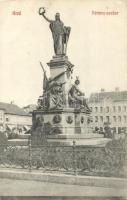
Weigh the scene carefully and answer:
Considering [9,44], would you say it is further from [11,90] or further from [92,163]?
[92,163]

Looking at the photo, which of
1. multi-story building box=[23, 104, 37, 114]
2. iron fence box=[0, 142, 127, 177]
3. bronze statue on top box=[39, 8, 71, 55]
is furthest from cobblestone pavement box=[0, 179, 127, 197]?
bronze statue on top box=[39, 8, 71, 55]

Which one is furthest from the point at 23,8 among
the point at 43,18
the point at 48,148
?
the point at 48,148

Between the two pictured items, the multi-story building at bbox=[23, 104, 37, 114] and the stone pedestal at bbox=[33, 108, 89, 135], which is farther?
the stone pedestal at bbox=[33, 108, 89, 135]

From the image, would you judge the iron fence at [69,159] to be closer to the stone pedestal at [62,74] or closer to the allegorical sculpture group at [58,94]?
the allegorical sculpture group at [58,94]

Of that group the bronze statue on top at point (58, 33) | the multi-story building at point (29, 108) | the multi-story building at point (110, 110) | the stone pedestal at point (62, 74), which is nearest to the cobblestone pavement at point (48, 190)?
the multi-story building at point (110, 110)

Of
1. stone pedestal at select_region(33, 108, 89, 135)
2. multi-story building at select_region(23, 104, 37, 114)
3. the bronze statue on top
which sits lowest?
stone pedestal at select_region(33, 108, 89, 135)

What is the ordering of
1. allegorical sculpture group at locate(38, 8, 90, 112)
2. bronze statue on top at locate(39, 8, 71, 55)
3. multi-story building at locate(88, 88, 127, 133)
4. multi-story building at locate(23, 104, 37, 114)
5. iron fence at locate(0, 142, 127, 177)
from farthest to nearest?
allegorical sculpture group at locate(38, 8, 90, 112) → multi-story building at locate(23, 104, 37, 114) → bronze statue on top at locate(39, 8, 71, 55) → multi-story building at locate(88, 88, 127, 133) → iron fence at locate(0, 142, 127, 177)

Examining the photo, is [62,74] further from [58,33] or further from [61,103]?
[58,33]

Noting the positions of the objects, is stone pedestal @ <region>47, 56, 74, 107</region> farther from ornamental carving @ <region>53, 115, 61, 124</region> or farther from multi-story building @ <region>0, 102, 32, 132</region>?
multi-story building @ <region>0, 102, 32, 132</region>
